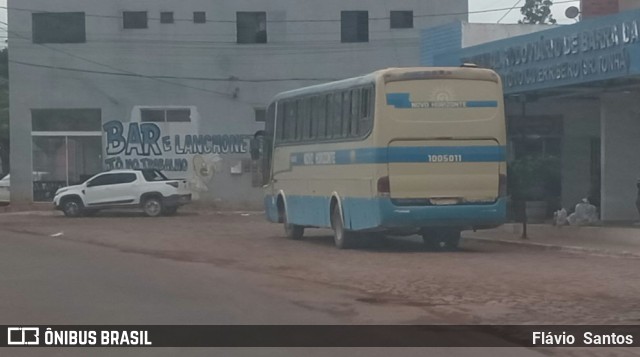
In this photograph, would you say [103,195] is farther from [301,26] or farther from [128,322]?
[128,322]

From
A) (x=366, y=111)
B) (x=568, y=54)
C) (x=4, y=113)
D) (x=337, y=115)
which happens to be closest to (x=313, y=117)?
(x=337, y=115)

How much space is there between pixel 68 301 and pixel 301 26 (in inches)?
1335

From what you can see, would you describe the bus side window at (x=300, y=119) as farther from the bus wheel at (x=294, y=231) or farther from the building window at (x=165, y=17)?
the building window at (x=165, y=17)

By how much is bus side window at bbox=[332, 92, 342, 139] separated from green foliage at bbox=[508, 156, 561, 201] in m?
5.30

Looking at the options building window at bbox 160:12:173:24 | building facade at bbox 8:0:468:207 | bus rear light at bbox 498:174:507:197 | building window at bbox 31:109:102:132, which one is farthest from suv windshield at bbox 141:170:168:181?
bus rear light at bbox 498:174:507:197

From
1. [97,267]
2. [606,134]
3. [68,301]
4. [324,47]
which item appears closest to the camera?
[68,301]

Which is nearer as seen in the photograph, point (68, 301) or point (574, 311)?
point (574, 311)

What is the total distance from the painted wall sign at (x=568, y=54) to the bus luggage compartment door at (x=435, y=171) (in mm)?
3524

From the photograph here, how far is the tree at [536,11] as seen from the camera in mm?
97500

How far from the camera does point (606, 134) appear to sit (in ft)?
92.6

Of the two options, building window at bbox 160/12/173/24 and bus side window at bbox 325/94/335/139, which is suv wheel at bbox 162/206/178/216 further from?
bus side window at bbox 325/94/335/139

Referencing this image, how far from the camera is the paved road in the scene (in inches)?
541

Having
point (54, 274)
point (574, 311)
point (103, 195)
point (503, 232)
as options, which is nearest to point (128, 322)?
point (574, 311)

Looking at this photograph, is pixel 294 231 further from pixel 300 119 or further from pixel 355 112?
pixel 355 112
